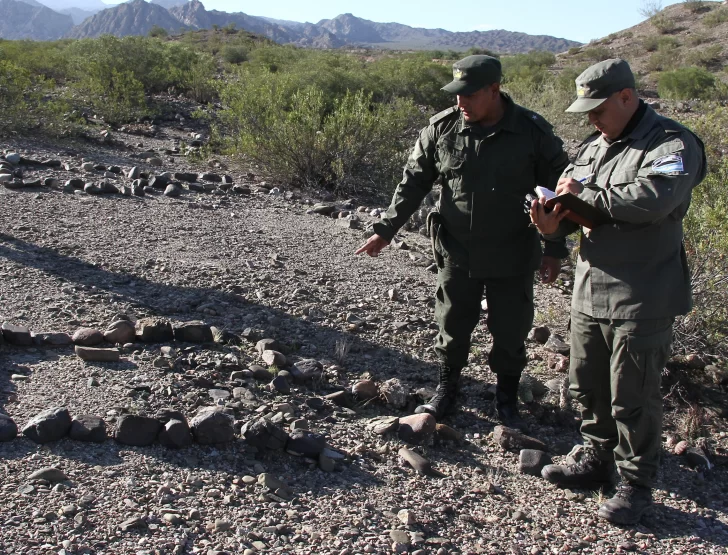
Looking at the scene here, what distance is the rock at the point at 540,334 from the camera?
15.9ft

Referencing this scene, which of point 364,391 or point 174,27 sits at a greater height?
point 174,27

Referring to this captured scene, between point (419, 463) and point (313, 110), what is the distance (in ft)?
21.1

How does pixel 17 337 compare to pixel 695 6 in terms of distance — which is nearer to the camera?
pixel 17 337

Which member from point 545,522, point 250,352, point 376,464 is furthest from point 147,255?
point 545,522

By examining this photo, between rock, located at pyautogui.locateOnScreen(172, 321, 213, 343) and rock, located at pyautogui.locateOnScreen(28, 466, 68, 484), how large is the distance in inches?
56.6

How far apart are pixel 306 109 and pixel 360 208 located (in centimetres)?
163

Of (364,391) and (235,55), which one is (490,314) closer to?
(364,391)

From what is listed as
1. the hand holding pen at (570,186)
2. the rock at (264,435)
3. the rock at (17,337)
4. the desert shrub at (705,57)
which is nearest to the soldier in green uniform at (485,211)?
the hand holding pen at (570,186)

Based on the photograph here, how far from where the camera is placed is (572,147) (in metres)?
13.2

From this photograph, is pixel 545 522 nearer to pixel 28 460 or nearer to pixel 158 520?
pixel 158 520

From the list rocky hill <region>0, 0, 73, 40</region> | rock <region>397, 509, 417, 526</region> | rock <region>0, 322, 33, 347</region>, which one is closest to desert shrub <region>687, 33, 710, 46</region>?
rock <region>0, 322, 33, 347</region>

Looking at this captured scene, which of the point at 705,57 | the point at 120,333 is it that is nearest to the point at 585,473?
the point at 120,333

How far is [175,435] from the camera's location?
10.2ft

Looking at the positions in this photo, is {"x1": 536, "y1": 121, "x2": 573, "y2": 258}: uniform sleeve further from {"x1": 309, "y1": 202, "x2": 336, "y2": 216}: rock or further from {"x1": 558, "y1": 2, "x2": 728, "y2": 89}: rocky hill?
{"x1": 558, "y1": 2, "x2": 728, "y2": 89}: rocky hill
